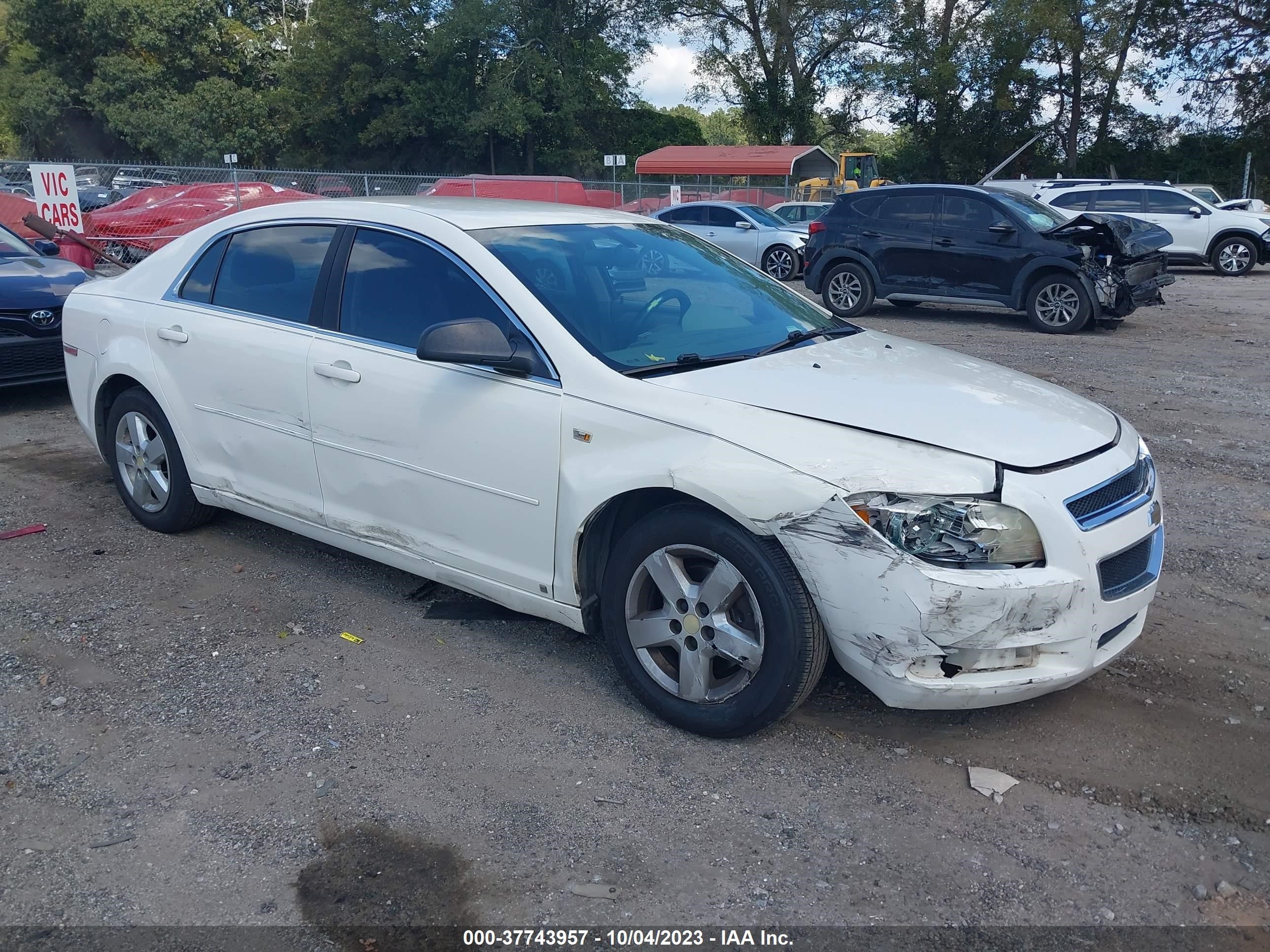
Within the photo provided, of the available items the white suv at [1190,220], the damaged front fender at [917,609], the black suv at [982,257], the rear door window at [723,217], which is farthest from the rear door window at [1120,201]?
the damaged front fender at [917,609]

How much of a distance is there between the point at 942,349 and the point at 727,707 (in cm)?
196

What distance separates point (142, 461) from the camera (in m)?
5.38

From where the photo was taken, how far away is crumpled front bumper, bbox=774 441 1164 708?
3070 millimetres

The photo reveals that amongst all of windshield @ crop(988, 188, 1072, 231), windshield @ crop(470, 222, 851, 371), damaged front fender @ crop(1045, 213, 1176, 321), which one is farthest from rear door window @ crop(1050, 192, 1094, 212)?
windshield @ crop(470, 222, 851, 371)

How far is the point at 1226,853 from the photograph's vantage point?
2973 millimetres

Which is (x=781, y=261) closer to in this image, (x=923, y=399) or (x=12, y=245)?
(x=12, y=245)

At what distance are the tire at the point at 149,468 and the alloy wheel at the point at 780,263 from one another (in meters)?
15.5

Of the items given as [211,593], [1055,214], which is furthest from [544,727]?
[1055,214]

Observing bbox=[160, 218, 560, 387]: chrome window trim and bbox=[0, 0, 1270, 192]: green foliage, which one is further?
bbox=[0, 0, 1270, 192]: green foliage

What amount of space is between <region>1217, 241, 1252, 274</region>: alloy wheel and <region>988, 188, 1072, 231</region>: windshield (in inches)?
343

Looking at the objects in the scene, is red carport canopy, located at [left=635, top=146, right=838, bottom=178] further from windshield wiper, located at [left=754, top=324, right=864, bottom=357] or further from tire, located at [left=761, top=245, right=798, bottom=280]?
windshield wiper, located at [left=754, top=324, right=864, bottom=357]

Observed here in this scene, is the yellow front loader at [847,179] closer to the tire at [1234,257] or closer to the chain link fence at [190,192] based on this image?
the chain link fence at [190,192]

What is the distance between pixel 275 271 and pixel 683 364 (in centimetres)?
207

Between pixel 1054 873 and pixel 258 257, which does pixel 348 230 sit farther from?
pixel 1054 873
